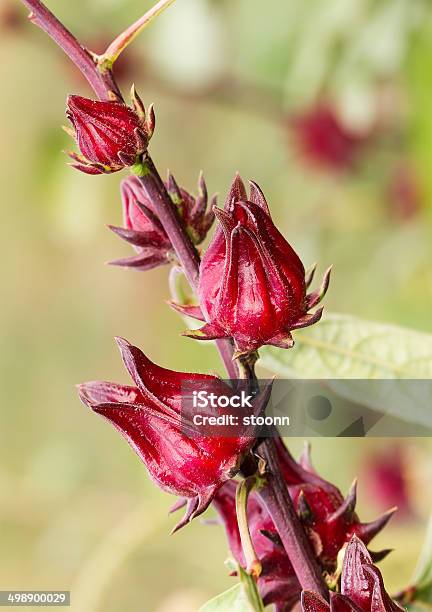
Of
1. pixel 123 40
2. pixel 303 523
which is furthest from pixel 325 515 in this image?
pixel 123 40

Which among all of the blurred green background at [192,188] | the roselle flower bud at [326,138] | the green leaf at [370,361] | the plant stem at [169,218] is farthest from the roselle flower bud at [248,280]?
the roselle flower bud at [326,138]

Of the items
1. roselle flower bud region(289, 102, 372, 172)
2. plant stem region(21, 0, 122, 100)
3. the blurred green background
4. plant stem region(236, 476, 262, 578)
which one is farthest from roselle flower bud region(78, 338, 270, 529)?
roselle flower bud region(289, 102, 372, 172)

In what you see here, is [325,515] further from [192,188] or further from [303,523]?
[192,188]

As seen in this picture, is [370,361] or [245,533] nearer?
[245,533]

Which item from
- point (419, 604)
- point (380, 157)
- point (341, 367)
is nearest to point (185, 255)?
point (341, 367)

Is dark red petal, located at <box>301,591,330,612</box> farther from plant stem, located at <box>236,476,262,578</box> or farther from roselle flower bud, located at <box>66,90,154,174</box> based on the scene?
roselle flower bud, located at <box>66,90,154,174</box>

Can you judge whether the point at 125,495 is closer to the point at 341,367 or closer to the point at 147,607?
the point at 147,607
